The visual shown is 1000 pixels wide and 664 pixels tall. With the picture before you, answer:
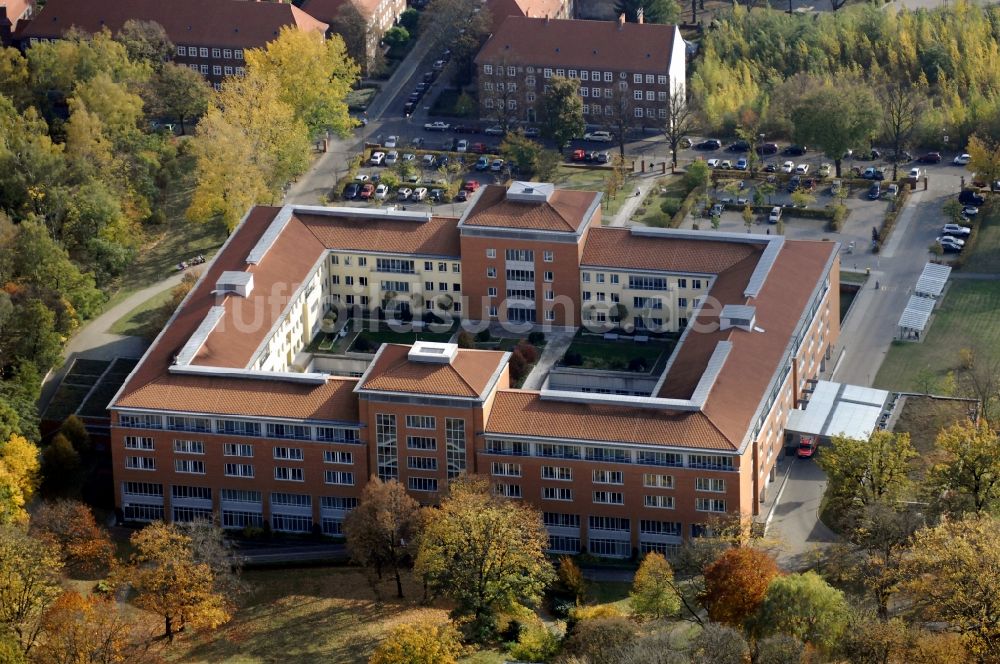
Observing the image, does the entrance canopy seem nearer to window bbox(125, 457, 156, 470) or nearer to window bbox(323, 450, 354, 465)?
window bbox(323, 450, 354, 465)

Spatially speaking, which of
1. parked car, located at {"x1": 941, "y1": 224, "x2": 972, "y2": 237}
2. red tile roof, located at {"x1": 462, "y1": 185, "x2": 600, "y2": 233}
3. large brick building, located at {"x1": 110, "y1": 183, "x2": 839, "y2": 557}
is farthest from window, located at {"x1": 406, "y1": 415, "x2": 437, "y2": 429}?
parked car, located at {"x1": 941, "y1": 224, "x2": 972, "y2": 237}

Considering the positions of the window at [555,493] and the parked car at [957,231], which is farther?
the parked car at [957,231]

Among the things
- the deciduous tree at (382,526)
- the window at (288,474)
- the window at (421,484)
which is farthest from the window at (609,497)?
the window at (288,474)

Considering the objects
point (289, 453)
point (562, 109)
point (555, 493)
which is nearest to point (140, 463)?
point (289, 453)

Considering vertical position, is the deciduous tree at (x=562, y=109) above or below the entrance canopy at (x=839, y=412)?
above

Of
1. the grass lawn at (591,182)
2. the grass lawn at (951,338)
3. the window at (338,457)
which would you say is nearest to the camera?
the window at (338,457)

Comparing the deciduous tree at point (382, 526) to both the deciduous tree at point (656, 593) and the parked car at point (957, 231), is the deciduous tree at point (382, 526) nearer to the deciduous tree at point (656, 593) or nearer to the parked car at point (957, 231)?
the deciduous tree at point (656, 593)

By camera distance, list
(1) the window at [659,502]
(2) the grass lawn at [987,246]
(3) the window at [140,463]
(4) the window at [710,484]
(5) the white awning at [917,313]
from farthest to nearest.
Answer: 1. (2) the grass lawn at [987,246]
2. (5) the white awning at [917,313]
3. (3) the window at [140,463]
4. (1) the window at [659,502]
5. (4) the window at [710,484]
